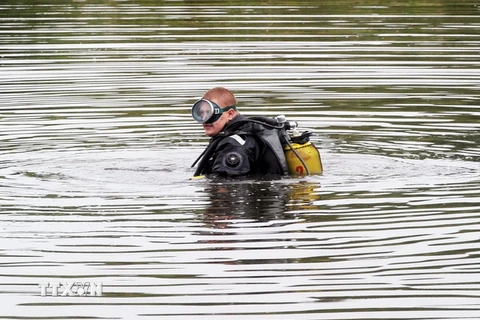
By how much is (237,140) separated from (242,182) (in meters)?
0.40

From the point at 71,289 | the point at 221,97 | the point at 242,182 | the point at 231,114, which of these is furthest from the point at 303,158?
the point at 71,289

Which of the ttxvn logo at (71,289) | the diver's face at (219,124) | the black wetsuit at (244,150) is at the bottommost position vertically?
the ttxvn logo at (71,289)

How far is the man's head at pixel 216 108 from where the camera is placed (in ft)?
36.5

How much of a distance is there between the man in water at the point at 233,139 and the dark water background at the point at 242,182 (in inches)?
6.7

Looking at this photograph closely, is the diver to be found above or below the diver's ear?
below

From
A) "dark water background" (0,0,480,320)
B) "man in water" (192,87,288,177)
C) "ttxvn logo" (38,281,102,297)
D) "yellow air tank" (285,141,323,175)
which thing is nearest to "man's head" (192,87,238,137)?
"man in water" (192,87,288,177)

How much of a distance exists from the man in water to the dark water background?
6.7 inches

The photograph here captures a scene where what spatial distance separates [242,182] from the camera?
11.3 metres

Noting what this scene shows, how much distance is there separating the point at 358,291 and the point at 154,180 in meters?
4.20

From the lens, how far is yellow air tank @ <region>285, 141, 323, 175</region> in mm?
11500

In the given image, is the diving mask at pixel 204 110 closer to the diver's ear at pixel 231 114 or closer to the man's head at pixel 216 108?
the man's head at pixel 216 108

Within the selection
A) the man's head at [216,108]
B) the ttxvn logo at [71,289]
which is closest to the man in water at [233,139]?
the man's head at [216,108]

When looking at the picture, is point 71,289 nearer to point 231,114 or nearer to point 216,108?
point 216,108

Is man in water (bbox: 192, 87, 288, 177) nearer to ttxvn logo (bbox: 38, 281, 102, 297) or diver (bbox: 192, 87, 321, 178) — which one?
diver (bbox: 192, 87, 321, 178)
